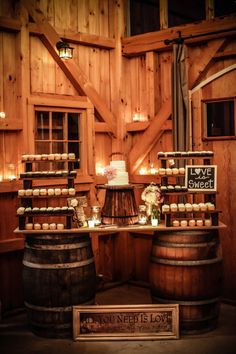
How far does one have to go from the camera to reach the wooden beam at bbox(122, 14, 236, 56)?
6.65 meters

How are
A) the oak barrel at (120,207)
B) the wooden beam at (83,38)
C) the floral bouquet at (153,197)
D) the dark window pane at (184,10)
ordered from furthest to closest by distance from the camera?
1. the dark window pane at (184,10)
2. the wooden beam at (83,38)
3. the oak barrel at (120,207)
4. the floral bouquet at (153,197)

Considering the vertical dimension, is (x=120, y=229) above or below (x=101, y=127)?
below

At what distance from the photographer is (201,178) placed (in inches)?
227

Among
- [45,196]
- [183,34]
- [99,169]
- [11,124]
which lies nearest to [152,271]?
[45,196]

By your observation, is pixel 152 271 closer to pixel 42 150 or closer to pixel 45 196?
pixel 45 196

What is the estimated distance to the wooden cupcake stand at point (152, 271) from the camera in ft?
18.1

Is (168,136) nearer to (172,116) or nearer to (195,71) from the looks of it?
(172,116)

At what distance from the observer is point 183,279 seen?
217 inches

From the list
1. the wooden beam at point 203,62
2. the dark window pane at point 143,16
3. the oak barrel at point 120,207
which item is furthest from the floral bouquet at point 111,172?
the dark window pane at point 143,16

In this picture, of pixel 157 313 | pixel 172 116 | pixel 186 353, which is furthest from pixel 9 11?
pixel 186 353

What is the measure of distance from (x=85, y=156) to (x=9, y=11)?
2245 mm

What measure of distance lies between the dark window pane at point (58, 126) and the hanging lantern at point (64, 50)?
84 cm

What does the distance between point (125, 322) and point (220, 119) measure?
3028 mm

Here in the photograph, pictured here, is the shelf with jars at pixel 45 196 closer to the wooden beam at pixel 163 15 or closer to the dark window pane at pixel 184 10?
the wooden beam at pixel 163 15
